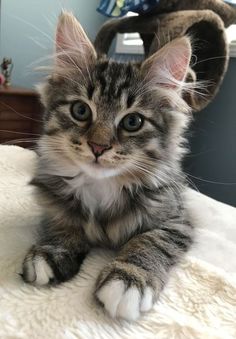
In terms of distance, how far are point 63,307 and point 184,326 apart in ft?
0.75

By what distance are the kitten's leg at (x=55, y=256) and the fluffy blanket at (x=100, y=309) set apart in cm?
2

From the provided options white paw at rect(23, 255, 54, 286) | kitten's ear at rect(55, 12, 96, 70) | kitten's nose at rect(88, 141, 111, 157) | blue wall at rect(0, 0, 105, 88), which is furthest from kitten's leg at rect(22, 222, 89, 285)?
blue wall at rect(0, 0, 105, 88)

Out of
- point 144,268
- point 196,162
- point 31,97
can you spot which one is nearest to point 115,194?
point 144,268

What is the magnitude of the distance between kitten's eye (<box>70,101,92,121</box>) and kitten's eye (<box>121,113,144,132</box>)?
0.09 metres

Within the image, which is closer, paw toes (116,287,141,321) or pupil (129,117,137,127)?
paw toes (116,287,141,321)

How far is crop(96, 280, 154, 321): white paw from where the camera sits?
70 centimetres

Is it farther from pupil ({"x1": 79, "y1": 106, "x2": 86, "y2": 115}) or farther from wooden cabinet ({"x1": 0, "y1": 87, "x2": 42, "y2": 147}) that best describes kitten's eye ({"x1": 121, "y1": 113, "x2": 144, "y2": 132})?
wooden cabinet ({"x1": 0, "y1": 87, "x2": 42, "y2": 147})

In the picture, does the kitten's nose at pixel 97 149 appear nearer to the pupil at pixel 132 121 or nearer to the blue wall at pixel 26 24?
the pupil at pixel 132 121

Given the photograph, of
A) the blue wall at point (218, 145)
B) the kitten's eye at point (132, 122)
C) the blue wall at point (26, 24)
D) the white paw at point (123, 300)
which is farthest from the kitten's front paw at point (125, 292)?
the blue wall at point (26, 24)

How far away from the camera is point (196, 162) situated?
7.59 ft

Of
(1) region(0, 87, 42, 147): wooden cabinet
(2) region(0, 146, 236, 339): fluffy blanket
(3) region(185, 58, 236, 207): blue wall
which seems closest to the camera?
(2) region(0, 146, 236, 339): fluffy blanket

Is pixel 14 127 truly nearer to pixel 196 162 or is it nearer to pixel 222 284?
pixel 196 162

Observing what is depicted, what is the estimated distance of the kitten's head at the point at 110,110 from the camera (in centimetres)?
90

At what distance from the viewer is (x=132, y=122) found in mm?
947
